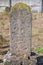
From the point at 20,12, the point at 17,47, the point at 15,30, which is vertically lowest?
the point at 17,47

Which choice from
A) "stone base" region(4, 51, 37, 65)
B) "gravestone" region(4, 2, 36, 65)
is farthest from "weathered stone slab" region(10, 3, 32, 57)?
"stone base" region(4, 51, 37, 65)

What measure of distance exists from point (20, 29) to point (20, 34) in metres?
0.13

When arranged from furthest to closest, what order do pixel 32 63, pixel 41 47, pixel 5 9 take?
1. pixel 5 9
2. pixel 41 47
3. pixel 32 63

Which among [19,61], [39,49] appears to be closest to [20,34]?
[19,61]

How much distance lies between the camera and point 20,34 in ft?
24.0

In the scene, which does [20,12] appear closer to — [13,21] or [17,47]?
[13,21]

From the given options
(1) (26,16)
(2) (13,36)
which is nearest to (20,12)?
(1) (26,16)

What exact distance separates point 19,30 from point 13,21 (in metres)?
0.28

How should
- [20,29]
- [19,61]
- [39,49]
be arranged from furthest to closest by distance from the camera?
[39,49] < [20,29] < [19,61]

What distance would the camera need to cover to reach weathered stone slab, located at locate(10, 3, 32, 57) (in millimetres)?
7180

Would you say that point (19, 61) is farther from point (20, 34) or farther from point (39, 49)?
point (39, 49)

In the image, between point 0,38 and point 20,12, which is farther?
point 0,38

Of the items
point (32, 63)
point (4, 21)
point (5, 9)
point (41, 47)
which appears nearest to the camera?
point (32, 63)

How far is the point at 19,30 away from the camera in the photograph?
7293 millimetres
